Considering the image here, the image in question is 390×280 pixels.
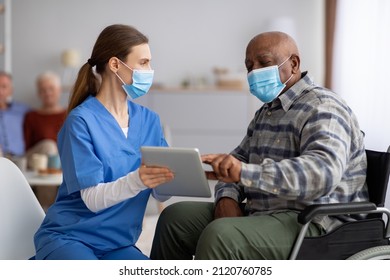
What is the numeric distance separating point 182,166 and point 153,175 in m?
0.09

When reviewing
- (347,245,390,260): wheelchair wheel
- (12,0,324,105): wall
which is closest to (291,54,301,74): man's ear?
(347,245,390,260): wheelchair wheel

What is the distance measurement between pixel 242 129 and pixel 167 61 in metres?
1.19

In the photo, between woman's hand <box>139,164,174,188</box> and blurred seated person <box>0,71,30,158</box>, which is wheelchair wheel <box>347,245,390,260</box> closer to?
woman's hand <box>139,164,174,188</box>

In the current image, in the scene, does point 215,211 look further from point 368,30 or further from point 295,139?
point 368,30

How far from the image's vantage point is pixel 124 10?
7.63 m

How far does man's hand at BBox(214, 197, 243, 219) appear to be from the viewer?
2.25 metres

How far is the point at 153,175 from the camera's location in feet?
6.27

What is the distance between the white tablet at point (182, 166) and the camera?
1833mm

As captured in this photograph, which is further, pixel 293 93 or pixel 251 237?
pixel 293 93

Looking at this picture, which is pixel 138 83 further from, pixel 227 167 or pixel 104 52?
pixel 227 167

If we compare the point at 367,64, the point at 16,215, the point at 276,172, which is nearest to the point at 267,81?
the point at 276,172

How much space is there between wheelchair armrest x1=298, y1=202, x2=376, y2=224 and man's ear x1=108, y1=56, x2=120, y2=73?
0.78 meters

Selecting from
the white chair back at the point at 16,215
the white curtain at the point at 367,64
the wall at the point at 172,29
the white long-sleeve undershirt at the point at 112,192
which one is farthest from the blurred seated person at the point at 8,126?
the white long-sleeve undershirt at the point at 112,192

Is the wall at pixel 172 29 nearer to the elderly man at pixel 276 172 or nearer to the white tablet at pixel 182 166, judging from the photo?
the elderly man at pixel 276 172
